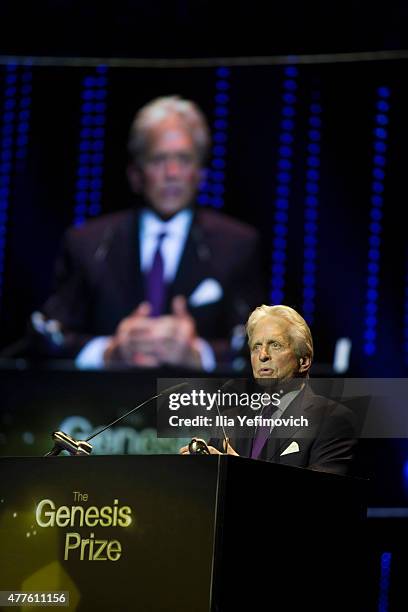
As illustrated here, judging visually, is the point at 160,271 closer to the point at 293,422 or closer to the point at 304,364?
the point at 304,364

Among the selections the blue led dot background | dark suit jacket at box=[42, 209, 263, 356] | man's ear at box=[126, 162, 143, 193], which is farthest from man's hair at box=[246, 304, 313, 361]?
man's ear at box=[126, 162, 143, 193]

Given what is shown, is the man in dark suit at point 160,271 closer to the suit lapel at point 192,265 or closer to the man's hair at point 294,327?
the suit lapel at point 192,265

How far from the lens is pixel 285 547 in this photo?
7.97 ft

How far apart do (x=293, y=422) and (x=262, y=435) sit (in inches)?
3.7

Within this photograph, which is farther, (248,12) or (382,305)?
(248,12)

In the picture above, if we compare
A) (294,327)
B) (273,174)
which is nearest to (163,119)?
(273,174)

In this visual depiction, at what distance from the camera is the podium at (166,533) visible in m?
2.31

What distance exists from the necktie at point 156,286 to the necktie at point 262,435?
13.4 feet

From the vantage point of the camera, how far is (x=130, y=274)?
694 cm

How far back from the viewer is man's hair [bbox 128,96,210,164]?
23.4ft

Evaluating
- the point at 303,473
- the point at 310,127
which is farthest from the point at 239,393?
the point at 310,127

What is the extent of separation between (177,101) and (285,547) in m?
5.15

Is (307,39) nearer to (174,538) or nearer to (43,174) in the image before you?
(43,174)

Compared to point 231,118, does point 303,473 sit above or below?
below
